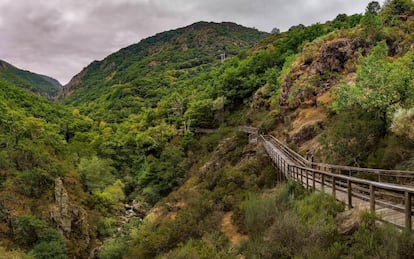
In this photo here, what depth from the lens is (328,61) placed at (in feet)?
102

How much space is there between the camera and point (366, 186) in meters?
13.1

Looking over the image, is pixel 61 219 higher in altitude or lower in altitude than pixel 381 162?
lower

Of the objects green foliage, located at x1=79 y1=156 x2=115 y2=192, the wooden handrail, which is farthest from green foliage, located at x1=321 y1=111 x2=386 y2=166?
green foliage, located at x1=79 y1=156 x2=115 y2=192

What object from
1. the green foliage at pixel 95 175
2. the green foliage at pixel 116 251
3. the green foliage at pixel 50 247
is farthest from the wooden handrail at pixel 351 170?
the green foliage at pixel 95 175

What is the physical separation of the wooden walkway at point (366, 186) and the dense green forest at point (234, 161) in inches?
20.6

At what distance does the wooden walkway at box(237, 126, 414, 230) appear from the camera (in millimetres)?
6366

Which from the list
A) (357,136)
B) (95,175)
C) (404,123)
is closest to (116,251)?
(357,136)

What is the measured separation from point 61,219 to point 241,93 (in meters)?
30.5

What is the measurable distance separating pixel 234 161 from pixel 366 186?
17.1 metres

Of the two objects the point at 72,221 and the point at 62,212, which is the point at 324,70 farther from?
the point at 62,212

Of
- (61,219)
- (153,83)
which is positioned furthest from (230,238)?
(153,83)

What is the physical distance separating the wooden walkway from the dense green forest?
1.71ft

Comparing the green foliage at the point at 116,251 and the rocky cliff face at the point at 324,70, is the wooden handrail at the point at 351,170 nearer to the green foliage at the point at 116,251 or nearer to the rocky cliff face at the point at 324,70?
the rocky cliff face at the point at 324,70

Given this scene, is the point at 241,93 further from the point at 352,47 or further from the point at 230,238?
the point at 230,238
